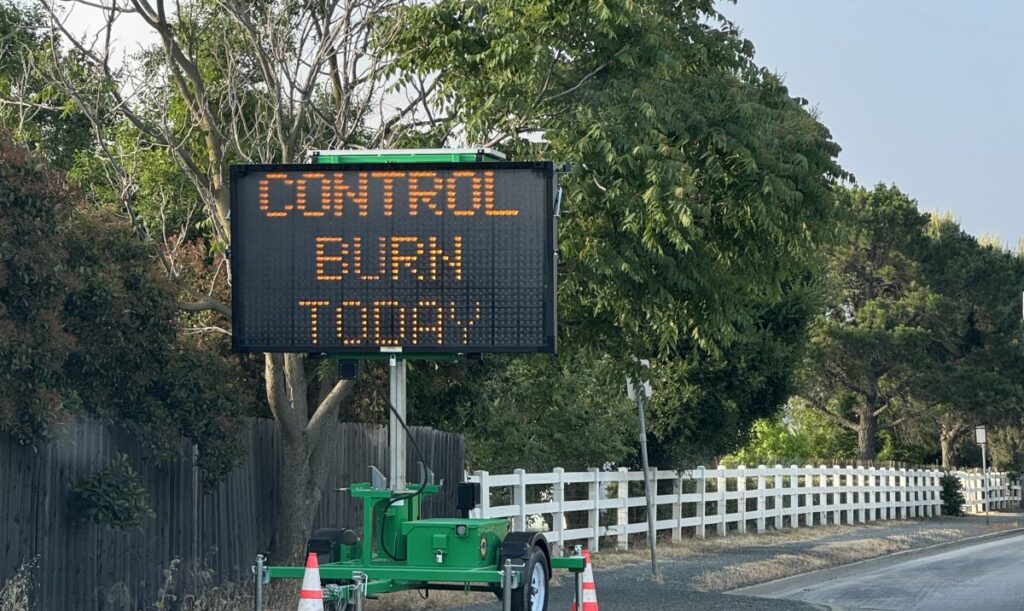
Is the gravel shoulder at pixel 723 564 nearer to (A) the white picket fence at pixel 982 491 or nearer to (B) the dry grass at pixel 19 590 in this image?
(B) the dry grass at pixel 19 590

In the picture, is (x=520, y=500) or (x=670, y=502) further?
(x=670, y=502)

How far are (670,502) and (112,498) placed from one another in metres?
18.4

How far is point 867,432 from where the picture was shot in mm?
59844

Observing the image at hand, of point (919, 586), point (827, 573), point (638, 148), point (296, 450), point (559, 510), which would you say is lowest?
point (827, 573)

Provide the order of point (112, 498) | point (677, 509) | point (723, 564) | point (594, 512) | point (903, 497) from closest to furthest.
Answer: point (112, 498) → point (723, 564) → point (594, 512) → point (677, 509) → point (903, 497)

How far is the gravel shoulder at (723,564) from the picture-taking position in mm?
17266

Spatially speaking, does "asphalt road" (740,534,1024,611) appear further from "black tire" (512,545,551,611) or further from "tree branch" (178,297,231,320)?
"tree branch" (178,297,231,320)

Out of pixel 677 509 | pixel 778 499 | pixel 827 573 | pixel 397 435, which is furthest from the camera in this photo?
pixel 778 499

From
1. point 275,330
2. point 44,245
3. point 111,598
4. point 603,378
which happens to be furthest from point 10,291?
point 603,378

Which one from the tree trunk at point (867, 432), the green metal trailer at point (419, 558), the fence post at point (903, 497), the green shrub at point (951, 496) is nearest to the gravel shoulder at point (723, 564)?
the green metal trailer at point (419, 558)

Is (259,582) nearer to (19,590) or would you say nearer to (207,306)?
(19,590)

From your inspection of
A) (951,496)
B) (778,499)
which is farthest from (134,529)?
(951,496)

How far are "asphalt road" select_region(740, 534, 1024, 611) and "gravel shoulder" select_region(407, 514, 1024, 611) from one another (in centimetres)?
61

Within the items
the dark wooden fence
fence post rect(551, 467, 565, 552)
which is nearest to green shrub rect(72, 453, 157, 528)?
the dark wooden fence
